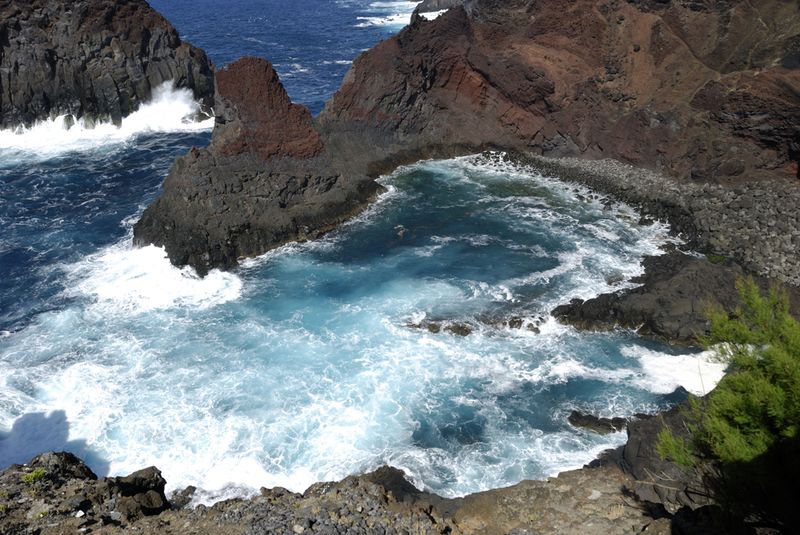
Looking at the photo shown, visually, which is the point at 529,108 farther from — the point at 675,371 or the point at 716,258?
the point at 675,371

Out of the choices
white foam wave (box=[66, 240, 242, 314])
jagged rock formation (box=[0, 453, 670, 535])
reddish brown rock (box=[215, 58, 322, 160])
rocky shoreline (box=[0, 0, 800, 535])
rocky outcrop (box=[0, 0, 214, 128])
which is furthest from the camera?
rocky outcrop (box=[0, 0, 214, 128])

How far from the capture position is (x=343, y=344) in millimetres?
36031

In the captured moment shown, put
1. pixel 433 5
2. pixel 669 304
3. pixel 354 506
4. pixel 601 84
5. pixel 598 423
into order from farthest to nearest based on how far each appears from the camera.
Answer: pixel 433 5, pixel 601 84, pixel 669 304, pixel 598 423, pixel 354 506

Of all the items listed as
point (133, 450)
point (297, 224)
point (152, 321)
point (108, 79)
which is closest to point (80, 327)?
point (152, 321)

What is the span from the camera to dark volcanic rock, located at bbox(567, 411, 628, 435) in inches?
1164

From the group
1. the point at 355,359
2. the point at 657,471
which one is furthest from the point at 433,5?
the point at 657,471

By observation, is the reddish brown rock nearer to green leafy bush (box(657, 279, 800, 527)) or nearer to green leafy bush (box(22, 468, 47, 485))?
green leafy bush (box(22, 468, 47, 485))

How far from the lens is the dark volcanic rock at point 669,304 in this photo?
35.2m

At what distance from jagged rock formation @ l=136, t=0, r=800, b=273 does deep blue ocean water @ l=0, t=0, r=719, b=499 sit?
275 centimetres

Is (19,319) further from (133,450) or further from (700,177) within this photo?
(700,177)

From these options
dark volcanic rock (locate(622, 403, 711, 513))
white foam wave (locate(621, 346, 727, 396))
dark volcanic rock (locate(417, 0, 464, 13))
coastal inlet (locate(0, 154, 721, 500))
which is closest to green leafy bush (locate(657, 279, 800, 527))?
dark volcanic rock (locate(622, 403, 711, 513))

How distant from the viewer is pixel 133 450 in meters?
29.9

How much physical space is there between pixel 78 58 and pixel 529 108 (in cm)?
4564

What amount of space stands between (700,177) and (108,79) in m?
57.7
